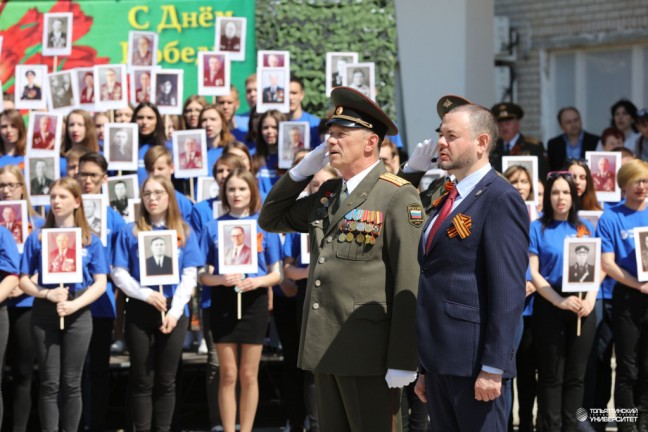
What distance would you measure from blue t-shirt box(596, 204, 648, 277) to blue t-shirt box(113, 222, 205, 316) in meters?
2.75

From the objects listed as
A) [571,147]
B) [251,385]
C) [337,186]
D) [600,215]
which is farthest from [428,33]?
[337,186]

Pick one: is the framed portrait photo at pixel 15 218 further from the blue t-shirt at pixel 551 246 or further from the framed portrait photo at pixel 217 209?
the blue t-shirt at pixel 551 246

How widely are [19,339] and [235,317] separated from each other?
5.05ft

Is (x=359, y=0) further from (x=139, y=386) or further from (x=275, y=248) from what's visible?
(x=139, y=386)

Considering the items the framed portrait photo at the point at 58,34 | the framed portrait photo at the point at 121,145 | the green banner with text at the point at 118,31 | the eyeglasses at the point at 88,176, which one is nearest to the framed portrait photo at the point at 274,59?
the framed portrait photo at the point at 121,145

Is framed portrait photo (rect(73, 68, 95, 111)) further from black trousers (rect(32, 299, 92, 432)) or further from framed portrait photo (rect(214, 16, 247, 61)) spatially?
black trousers (rect(32, 299, 92, 432))

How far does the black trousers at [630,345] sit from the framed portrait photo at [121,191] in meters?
3.82

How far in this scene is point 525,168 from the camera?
7.93 m

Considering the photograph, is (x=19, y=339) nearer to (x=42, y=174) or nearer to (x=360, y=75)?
(x=42, y=174)

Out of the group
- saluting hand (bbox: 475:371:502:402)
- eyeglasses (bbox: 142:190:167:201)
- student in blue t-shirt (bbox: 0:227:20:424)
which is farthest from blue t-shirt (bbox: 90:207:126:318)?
saluting hand (bbox: 475:371:502:402)

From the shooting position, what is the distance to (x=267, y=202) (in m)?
5.10

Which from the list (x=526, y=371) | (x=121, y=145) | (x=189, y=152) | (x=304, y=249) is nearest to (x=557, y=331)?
(x=526, y=371)

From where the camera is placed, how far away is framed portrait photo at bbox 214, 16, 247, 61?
1075 cm

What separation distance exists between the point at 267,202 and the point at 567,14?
11358 mm
